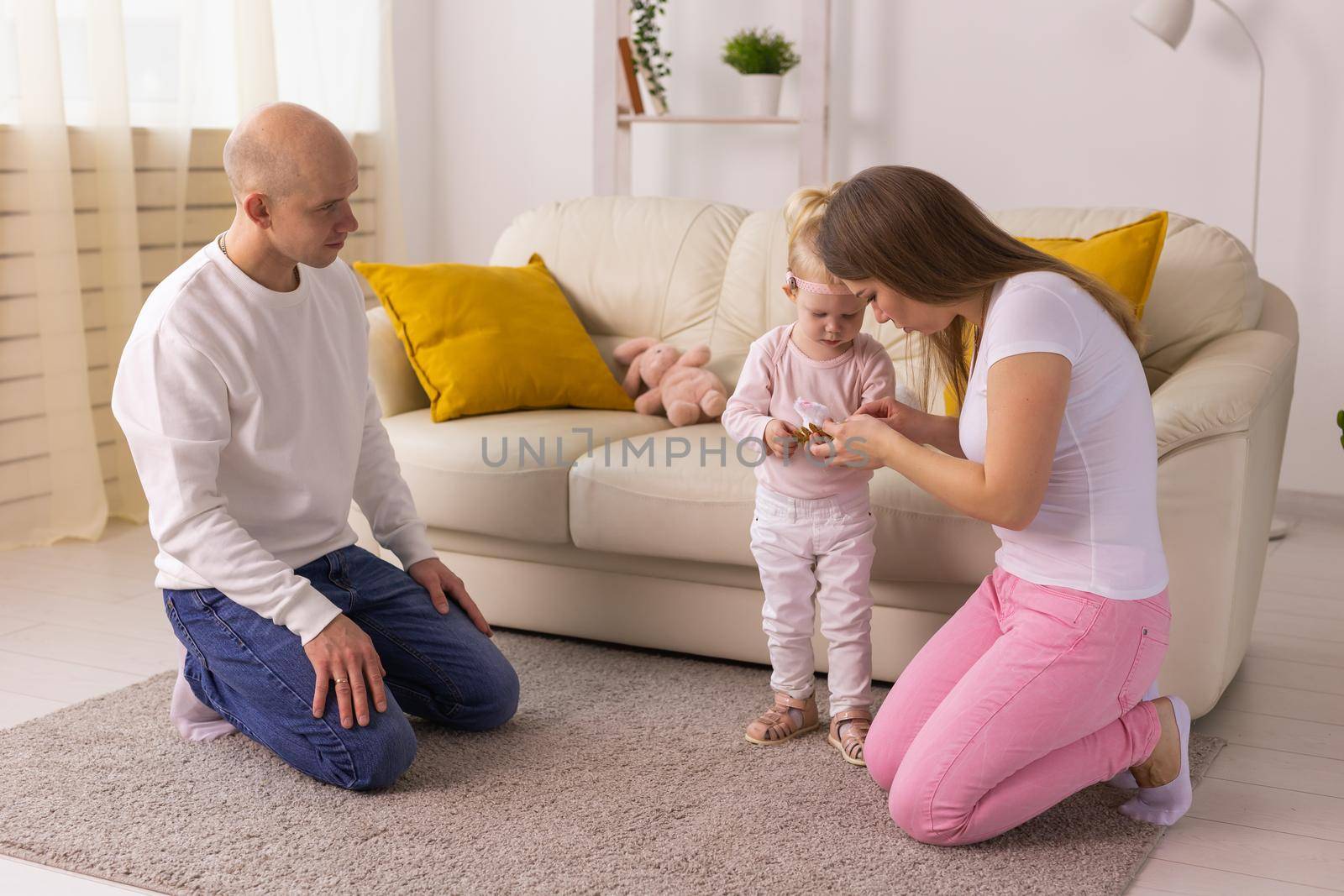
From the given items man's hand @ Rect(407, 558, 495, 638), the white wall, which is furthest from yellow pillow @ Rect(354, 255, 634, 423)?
the white wall

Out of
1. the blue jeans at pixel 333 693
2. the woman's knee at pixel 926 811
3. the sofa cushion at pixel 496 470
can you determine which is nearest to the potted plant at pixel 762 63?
the sofa cushion at pixel 496 470

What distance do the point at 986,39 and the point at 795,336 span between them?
2125 mm

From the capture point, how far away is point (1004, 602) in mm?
1866

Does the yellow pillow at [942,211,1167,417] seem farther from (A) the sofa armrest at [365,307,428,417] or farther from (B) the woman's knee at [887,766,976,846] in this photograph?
(A) the sofa armrest at [365,307,428,417]

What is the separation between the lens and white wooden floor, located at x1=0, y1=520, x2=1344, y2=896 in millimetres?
1722

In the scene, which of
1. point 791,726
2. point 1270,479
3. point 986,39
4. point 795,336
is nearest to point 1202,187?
point 986,39

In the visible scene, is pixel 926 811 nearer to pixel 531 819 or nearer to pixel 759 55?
pixel 531 819

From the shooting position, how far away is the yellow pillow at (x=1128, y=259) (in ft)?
7.68

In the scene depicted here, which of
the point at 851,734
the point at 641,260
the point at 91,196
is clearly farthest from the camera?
the point at 91,196

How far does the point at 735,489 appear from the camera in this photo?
7.49ft

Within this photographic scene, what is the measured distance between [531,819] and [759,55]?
274 centimetres

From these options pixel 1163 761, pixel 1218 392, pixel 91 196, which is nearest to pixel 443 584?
pixel 1163 761

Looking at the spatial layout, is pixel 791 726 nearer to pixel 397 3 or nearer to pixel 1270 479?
pixel 1270 479

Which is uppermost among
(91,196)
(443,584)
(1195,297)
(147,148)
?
(147,148)
